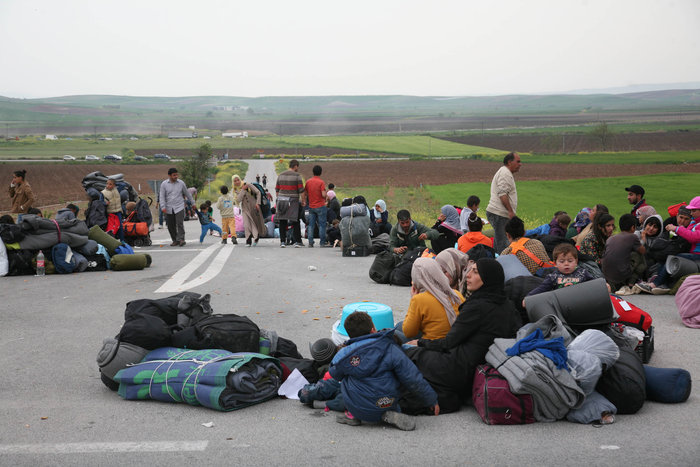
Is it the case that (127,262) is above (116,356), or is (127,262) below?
below

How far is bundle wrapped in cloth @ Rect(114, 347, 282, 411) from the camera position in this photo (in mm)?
5363

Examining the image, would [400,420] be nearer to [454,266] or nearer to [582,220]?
[454,266]

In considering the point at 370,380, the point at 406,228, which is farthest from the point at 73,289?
the point at 370,380

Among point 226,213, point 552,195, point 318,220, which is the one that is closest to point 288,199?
point 318,220

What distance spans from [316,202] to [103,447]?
12.0m

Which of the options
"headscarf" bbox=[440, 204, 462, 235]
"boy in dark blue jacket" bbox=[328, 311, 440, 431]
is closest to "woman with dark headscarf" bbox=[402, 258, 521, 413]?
"boy in dark blue jacket" bbox=[328, 311, 440, 431]

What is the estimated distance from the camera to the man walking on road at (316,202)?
16.1 metres

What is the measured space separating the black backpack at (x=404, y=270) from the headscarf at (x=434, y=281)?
513 centimetres

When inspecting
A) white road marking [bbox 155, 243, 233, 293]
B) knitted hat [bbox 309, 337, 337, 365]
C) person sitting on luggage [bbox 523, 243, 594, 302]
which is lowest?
white road marking [bbox 155, 243, 233, 293]

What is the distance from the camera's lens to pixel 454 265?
718cm

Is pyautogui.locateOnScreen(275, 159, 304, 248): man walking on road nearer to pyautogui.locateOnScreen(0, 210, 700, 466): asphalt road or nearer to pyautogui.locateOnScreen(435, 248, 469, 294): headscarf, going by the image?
pyautogui.locateOnScreen(0, 210, 700, 466): asphalt road

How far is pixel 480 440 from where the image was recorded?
4.68 meters

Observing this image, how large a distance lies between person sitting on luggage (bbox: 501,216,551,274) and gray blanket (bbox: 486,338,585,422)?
273 centimetres

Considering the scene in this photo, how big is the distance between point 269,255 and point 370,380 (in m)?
10.4
